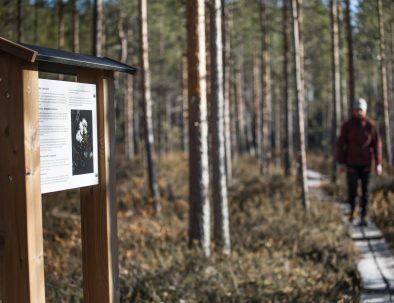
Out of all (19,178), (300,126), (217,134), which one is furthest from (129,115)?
(19,178)

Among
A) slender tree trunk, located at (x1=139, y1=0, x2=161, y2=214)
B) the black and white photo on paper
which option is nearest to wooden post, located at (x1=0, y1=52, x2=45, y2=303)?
the black and white photo on paper

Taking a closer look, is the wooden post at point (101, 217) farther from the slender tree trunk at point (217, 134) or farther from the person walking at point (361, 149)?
the person walking at point (361, 149)

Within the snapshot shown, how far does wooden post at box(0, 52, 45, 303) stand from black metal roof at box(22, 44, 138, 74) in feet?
0.39

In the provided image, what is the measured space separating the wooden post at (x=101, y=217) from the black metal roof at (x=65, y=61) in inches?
5.6

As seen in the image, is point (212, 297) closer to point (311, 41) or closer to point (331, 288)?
point (331, 288)

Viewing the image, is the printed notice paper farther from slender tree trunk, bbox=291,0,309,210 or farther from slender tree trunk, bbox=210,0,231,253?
slender tree trunk, bbox=291,0,309,210

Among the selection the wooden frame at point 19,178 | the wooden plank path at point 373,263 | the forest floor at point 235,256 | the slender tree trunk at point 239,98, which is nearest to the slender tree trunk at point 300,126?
the forest floor at point 235,256

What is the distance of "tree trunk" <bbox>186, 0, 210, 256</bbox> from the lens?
26.1ft

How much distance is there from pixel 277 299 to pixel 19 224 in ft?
11.9

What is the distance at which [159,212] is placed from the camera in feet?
41.0

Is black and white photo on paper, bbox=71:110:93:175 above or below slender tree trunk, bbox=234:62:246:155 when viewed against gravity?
below

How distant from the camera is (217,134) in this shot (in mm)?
8727

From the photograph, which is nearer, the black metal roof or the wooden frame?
the wooden frame

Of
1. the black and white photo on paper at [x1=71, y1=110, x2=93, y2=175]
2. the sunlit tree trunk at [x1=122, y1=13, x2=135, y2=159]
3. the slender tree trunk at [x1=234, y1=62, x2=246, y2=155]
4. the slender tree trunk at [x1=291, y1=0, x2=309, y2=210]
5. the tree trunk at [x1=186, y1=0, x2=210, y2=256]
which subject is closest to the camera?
the black and white photo on paper at [x1=71, y1=110, x2=93, y2=175]
